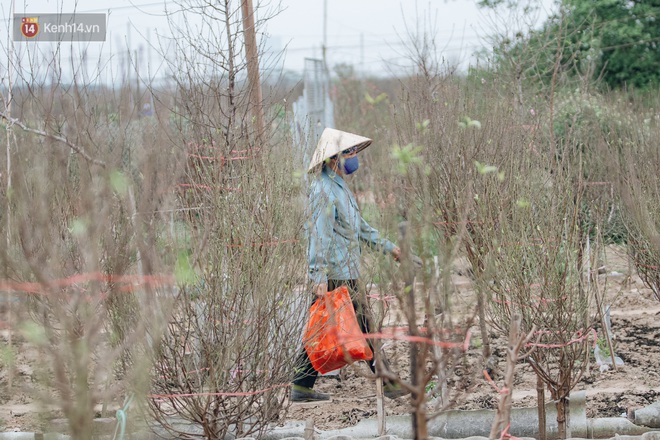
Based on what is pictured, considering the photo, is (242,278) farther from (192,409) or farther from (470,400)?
(470,400)

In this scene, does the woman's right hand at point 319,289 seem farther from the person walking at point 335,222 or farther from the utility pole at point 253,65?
the utility pole at point 253,65

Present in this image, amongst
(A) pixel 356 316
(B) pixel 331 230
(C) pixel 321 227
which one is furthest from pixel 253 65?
(A) pixel 356 316

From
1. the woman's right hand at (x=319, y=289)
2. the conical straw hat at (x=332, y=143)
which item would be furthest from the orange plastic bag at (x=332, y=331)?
the conical straw hat at (x=332, y=143)

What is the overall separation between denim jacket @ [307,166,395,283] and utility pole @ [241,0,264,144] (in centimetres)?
59

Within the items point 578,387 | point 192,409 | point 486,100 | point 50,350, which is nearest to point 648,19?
point 486,100

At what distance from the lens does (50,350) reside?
7.08 feet

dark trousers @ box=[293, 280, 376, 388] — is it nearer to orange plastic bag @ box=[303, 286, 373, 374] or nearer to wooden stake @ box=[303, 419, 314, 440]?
orange plastic bag @ box=[303, 286, 373, 374]

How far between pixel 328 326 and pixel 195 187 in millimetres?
1101

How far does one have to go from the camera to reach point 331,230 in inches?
181

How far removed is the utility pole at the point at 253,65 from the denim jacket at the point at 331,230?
59 cm

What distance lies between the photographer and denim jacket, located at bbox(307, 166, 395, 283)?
14.5 ft

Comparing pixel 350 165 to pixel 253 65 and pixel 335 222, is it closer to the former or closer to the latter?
pixel 335 222

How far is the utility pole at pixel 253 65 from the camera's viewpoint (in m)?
5.36

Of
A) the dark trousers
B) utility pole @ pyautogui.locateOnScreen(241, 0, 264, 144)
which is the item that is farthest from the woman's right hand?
utility pole @ pyautogui.locateOnScreen(241, 0, 264, 144)
